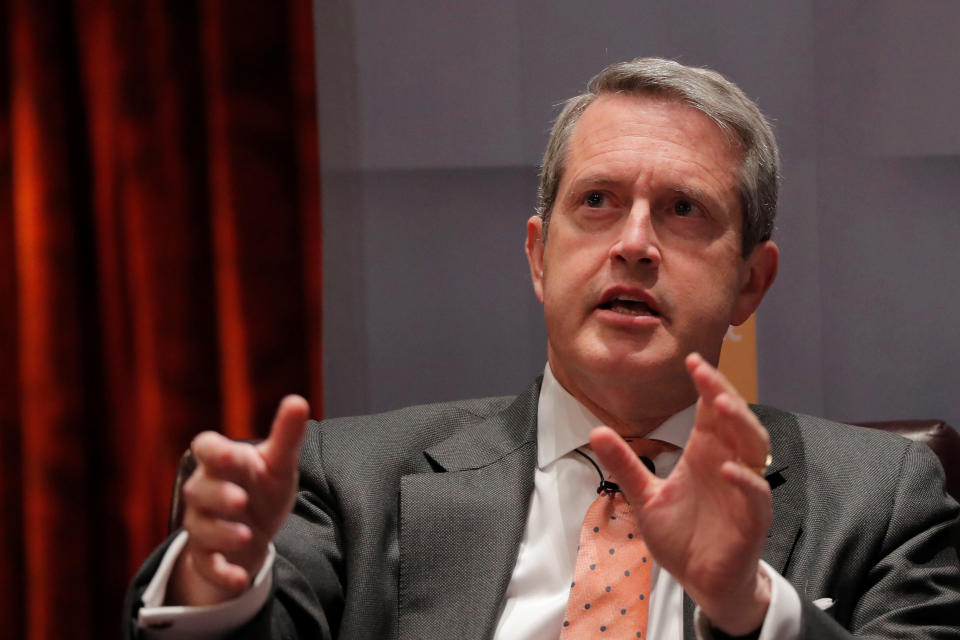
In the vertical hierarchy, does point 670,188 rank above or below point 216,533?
above

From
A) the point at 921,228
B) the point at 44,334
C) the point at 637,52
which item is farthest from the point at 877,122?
the point at 44,334

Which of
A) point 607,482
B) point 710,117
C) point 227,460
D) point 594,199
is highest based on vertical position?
point 710,117

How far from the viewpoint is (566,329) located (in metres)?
1.59

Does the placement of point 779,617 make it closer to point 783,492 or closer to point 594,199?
point 783,492

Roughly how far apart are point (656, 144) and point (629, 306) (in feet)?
0.91

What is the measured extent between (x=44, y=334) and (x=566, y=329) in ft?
4.44

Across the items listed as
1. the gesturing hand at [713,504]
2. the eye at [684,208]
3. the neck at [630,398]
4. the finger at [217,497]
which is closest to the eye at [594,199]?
the eye at [684,208]

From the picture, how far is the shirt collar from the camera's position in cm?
161

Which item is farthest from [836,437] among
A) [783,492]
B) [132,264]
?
[132,264]

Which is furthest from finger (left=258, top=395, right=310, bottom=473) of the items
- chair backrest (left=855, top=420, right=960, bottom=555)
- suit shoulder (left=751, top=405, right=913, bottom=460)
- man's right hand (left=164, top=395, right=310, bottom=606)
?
chair backrest (left=855, top=420, right=960, bottom=555)

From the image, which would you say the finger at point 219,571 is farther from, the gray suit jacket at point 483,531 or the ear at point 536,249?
the ear at point 536,249

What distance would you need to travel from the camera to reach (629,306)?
1563mm

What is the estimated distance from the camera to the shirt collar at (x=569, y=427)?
5.29ft

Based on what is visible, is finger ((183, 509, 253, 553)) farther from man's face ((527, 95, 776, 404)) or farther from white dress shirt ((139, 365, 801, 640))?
man's face ((527, 95, 776, 404))
